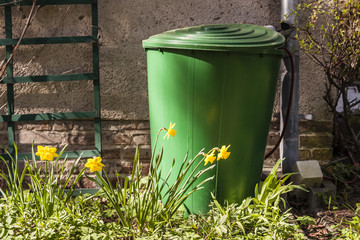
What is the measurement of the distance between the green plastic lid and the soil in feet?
3.98

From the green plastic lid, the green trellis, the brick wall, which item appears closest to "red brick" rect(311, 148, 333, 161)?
the brick wall

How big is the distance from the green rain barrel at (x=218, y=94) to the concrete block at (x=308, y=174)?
1.97 ft

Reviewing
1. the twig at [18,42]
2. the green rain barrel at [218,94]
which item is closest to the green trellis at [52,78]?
the twig at [18,42]

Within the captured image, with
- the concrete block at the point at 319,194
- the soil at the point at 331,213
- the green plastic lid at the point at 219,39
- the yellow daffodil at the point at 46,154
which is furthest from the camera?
the concrete block at the point at 319,194

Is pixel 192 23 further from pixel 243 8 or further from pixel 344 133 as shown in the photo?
pixel 344 133

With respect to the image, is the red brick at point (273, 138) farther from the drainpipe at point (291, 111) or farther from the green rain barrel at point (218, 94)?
the green rain barrel at point (218, 94)

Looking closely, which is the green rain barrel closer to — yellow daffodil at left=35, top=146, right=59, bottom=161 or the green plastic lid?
the green plastic lid

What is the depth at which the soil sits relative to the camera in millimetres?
3242

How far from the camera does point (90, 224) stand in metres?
2.80

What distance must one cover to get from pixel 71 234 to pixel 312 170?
1.91m

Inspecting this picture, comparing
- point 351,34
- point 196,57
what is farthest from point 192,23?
point 351,34

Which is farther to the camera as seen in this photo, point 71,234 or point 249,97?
point 249,97

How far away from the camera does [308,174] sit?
12.0ft

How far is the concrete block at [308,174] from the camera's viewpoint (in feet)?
12.0
